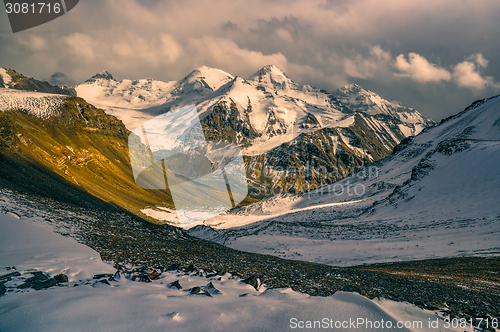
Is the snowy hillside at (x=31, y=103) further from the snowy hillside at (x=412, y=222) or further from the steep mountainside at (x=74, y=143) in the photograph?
the snowy hillside at (x=412, y=222)

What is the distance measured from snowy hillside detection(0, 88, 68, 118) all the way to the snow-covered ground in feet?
402

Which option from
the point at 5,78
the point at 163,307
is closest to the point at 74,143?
the point at 163,307

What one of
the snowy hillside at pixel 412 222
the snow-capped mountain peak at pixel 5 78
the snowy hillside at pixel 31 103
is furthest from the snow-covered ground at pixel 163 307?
the snow-capped mountain peak at pixel 5 78

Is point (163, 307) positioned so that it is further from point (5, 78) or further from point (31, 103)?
point (5, 78)

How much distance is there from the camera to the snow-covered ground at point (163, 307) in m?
5.09

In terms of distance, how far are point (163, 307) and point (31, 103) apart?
475 feet

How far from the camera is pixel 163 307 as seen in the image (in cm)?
633

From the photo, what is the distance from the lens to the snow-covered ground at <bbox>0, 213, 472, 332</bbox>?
509 cm

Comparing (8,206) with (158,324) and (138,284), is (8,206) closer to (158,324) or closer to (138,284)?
(138,284)

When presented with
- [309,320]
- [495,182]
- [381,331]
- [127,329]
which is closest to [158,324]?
[127,329]

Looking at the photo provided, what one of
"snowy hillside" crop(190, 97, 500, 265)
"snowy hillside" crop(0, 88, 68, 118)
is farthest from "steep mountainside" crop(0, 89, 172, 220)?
"snowy hillside" crop(190, 97, 500, 265)

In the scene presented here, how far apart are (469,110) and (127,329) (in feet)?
460

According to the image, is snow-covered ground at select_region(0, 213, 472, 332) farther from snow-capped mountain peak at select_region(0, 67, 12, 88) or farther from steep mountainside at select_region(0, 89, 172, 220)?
snow-capped mountain peak at select_region(0, 67, 12, 88)

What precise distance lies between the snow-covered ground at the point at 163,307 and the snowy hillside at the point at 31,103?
12256 cm
